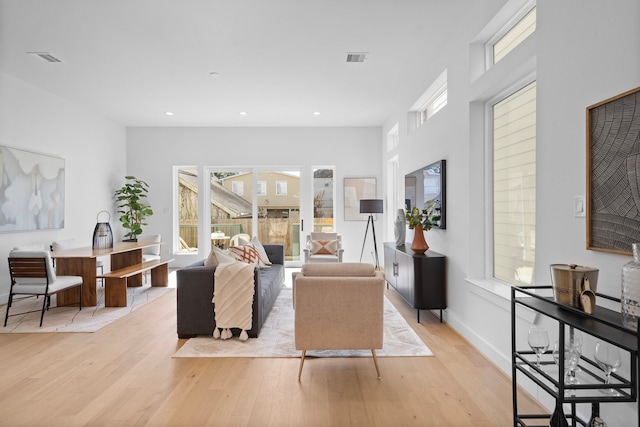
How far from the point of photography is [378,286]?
2674mm

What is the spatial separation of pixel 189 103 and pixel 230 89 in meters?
1.07

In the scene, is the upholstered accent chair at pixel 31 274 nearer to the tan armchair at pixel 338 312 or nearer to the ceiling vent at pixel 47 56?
the ceiling vent at pixel 47 56

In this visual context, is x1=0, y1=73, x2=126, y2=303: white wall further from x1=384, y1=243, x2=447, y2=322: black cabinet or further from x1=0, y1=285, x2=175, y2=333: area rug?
x1=384, y1=243, x2=447, y2=322: black cabinet

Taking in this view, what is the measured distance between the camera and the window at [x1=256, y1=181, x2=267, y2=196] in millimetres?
7699

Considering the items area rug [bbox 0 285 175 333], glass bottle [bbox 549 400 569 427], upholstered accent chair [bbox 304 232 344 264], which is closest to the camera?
glass bottle [bbox 549 400 569 427]

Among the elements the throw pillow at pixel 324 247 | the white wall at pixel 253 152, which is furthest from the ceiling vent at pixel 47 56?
the throw pillow at pixel 324 247

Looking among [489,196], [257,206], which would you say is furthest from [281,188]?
[489,196]

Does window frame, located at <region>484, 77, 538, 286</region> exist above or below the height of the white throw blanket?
above

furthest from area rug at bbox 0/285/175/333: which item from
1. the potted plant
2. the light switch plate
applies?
the light switch plate

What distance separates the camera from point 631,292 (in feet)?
4.57

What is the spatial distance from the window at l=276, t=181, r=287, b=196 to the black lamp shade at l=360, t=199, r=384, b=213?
1.87m

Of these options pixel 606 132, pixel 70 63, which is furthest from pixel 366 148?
pixel 606 132

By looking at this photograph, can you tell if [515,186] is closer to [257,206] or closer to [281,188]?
[281,188]

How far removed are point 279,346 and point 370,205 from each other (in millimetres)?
3755
